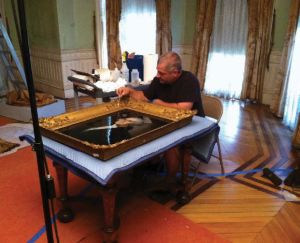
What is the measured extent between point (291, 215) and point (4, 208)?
2176 mm

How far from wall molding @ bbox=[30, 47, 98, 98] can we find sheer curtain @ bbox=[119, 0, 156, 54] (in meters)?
0.69

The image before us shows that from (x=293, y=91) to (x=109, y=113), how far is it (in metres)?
3.11

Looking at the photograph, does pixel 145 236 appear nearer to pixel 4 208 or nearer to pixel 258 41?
pixel 4 208

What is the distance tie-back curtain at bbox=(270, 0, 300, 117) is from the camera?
13.0 ft

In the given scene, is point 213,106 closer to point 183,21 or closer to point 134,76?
point 134,76

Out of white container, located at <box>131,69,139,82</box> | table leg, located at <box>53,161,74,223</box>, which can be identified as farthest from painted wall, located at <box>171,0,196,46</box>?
table leg, located at <box>53,161,74,223</box>

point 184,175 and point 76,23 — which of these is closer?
point 184,175

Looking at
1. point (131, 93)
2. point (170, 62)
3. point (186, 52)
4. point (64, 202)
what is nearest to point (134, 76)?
point (131, 93)

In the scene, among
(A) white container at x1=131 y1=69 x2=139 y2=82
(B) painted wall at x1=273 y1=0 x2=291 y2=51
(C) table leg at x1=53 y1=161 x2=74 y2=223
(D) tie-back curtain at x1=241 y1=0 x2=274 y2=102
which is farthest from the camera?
(D) tie-back curtain at x1=241 y1=0 x2=274 y2=102

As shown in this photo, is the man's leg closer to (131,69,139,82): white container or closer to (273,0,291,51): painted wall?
(131,69,139,82): white container

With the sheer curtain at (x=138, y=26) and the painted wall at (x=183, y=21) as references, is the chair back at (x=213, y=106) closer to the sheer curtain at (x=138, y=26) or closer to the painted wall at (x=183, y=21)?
the sheer curtain at (x=138, y=26)

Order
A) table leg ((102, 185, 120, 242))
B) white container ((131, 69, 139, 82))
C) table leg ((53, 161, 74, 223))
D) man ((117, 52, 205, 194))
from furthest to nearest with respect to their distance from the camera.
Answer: white container ((131, 69, 139, 82)), man ((117, 52, 205, 194)), table leg ((53, 161, 74, 223)), table leg ((102, 185, 120, 242))

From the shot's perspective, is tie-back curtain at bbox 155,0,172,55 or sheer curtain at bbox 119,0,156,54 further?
tie-back curtain at bbox 155,0,172,55

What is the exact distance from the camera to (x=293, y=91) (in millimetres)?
4051
